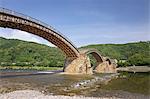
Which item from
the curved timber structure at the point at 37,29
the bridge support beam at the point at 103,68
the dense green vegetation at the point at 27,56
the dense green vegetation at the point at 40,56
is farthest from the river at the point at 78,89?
the dense green vegetation at the point at 27,56

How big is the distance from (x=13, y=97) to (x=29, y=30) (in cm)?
3168

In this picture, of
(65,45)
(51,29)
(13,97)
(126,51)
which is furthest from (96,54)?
(126,51)

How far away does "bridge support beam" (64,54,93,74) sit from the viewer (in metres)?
64.0

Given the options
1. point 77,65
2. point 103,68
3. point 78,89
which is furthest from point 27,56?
point 78,89

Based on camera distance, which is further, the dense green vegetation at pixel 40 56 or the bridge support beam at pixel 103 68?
the dense green vegetation at pixel 40 56

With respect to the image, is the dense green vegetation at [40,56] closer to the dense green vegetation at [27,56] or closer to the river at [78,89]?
the dense green vegetation at [27,56]

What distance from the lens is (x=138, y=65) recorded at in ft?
360

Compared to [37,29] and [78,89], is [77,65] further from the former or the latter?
[78,89]

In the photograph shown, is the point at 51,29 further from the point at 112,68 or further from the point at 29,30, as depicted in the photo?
the point at 112,68

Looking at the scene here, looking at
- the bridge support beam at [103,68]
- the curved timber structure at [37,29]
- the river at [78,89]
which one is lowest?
the river at [78,89]

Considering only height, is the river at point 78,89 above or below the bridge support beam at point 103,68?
below

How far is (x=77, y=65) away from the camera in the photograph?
64.5 metres

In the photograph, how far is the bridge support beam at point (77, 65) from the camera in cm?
6400

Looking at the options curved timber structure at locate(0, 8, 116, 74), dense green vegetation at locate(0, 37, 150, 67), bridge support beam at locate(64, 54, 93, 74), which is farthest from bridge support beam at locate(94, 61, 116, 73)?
dense green vegetation at locate(0, 37, 150, 67)
